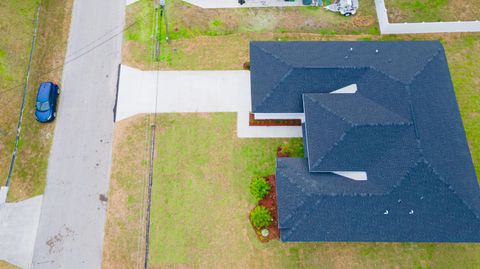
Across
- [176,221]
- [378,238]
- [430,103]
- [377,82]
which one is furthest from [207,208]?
[430,103]

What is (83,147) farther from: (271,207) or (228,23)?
(228,23)

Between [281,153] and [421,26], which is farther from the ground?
[421,26]

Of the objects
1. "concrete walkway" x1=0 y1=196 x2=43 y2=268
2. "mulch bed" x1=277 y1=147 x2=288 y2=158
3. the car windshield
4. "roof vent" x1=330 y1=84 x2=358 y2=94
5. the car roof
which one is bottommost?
"concrete walkway" x1=0 y1=196 x2=43 y2=268

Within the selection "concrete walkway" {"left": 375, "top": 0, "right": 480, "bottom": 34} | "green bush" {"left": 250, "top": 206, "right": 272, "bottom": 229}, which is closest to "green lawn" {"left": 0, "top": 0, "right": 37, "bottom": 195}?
"green bush" {"left": 250, "top": 206, "right": 272, "bottom": 229}

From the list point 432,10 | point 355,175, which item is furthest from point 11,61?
point 432,10

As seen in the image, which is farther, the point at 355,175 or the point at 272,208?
the point at 272,208

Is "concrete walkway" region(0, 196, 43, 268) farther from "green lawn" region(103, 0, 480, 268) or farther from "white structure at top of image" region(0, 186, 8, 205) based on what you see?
"green lawn" region(103, 0, 480, 268)

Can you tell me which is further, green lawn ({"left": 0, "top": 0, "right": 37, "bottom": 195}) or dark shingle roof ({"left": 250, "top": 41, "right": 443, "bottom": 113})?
green lawn ({"left": 0, "top": 0, "right": 37, "bottom": 195})
